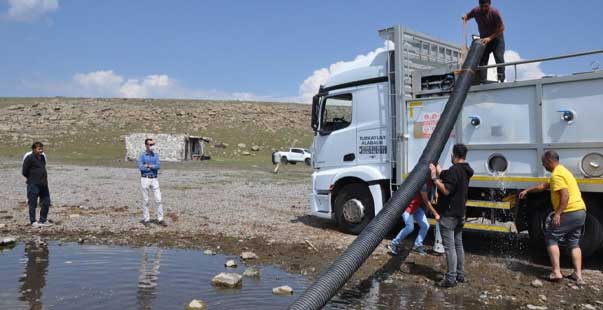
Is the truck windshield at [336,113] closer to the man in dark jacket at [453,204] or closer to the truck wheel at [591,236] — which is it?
the man in dark jacket at [453,204]

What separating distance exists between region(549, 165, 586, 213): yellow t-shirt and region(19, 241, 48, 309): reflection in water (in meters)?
6.97

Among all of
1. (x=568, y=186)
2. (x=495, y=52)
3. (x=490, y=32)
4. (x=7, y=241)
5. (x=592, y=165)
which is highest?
(x=490, y=32)

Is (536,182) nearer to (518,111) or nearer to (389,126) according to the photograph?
(518,111)

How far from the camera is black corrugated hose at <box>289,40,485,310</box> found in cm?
623

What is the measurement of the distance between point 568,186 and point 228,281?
4.93m

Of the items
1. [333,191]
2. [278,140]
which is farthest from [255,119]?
[333,191]

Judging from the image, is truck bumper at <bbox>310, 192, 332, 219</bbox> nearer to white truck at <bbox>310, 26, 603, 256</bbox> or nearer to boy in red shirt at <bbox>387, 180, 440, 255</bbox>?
white truck at <bbox>310, 26, 603, 256</bbox>

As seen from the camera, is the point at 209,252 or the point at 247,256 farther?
the point at 209,252

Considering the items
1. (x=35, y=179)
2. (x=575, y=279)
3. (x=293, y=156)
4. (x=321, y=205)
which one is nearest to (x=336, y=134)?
(x=321, y=205)

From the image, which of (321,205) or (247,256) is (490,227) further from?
(247,256)

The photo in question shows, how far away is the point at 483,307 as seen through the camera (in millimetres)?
6797

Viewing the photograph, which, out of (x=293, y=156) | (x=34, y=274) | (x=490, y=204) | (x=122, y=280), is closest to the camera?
(x=122, y=280)

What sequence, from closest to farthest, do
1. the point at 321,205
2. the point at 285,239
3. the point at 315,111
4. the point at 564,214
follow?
the point at 564,214 < the point at 285,239 < the point at 321,205 < the point at 315,111

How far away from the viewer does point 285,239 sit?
435 inches
